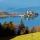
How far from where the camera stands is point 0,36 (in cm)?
154

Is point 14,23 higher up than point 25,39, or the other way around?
point 14,23

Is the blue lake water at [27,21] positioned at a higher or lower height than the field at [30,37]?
higher

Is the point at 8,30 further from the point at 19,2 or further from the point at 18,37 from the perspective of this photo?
the point at 19,2

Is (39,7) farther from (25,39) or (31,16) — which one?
(25,39)

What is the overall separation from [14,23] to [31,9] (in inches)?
8.7

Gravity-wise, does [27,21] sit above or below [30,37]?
above

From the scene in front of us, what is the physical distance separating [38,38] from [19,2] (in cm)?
41

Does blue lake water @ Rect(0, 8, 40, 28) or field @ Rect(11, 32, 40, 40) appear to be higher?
blue lake water @ Rect(0, 8, 40, 28)

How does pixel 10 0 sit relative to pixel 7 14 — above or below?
above

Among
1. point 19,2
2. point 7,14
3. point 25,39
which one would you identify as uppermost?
point 19,2

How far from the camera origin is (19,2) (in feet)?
5.10

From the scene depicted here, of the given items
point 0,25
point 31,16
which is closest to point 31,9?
point 31,16

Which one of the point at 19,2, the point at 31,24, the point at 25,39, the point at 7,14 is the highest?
the point at 19,2

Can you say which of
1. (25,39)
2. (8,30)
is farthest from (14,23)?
(25,39)
